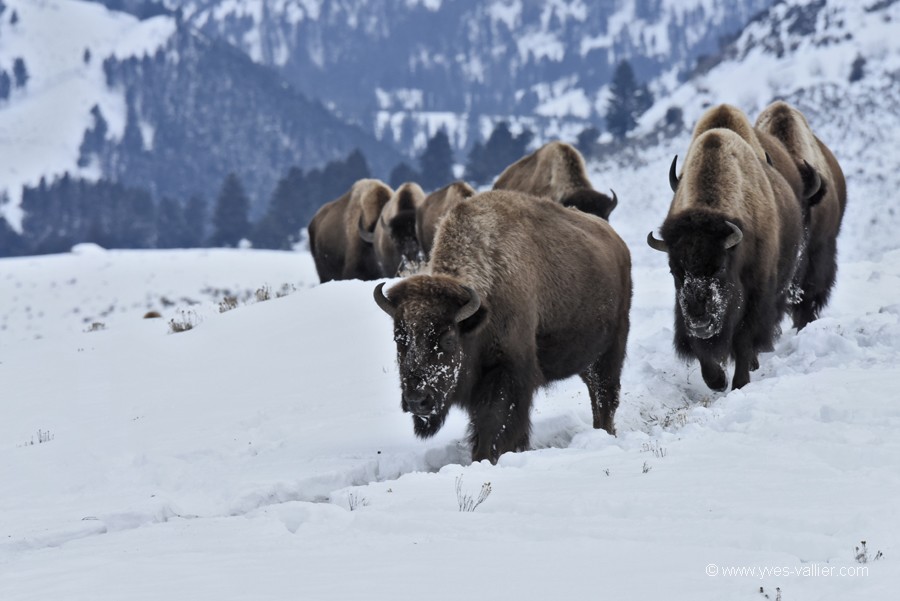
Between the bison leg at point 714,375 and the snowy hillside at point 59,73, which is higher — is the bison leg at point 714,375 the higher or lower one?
the higher one

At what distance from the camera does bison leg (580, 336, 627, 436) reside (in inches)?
279

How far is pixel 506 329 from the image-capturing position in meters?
5.91

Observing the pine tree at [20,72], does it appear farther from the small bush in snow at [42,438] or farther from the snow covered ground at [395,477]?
the small bush in snow at [42,438]

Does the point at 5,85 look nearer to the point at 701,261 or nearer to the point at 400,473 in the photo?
the point at 701,261

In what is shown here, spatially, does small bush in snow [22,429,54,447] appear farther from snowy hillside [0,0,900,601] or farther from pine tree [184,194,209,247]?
pine tree [184,194,209,247]

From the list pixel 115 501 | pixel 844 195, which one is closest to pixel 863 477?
pixel 115 501

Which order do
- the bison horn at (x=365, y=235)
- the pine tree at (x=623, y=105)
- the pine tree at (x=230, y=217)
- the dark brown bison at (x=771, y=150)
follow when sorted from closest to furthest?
the dark brown bison at (x=771, y=150)
the bison horn at (x=365, y=235)
the pine tree at (x=623, y=105)
the pine tree at (x=230, y=217)

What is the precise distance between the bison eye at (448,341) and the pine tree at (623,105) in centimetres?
7061

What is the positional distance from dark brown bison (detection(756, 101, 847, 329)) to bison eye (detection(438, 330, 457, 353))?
15.6 ft

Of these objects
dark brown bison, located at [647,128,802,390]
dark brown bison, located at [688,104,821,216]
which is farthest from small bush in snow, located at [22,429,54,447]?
dark brown bison, located at [688,104,821,216]

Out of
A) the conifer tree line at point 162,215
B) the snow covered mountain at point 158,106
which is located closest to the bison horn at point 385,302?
the conifer tree line at point 162,215

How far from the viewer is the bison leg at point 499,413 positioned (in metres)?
5.83

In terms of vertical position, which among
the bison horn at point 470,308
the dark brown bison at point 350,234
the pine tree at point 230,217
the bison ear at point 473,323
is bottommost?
the pine tree at point 230,217

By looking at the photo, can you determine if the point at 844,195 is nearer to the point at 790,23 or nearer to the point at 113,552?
the point at 113,552
